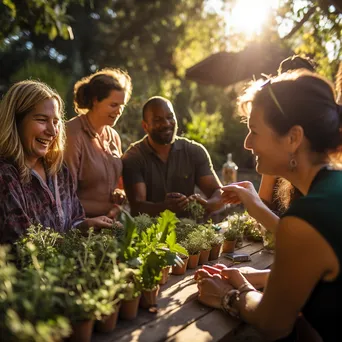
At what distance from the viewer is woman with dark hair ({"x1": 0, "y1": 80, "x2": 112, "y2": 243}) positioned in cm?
227

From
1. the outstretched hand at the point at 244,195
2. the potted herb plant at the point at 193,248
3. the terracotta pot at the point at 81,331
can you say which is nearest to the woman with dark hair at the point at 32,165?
the potted herb plant at the point at 193,248

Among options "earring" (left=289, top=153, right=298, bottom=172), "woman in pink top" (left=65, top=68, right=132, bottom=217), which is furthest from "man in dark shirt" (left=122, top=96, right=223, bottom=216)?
"earring" (left=289, top=153, right=298, bottom=172)

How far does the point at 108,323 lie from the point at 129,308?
12 cm

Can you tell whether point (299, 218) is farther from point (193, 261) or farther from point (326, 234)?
point (193, 261)

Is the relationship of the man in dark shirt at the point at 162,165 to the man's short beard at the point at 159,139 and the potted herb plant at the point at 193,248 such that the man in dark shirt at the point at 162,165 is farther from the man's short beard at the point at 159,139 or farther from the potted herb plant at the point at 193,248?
the potted herb plant at the point at 193,248

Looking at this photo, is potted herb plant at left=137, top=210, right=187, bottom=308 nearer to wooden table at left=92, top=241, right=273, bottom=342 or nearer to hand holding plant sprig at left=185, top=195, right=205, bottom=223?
wooden table at left=92, top=241, right=273, bottom=342

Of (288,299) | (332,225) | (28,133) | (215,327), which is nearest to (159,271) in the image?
(215,327)

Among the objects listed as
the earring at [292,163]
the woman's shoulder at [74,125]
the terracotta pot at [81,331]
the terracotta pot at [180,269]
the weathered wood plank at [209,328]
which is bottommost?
the weathered wood plank at [209,328]

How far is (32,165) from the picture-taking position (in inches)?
99.8

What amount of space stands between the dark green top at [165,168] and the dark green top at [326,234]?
259 centimetres

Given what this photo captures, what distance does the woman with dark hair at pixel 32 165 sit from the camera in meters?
2.27

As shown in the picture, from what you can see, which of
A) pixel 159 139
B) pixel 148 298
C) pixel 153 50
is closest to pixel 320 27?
pixel 159 139

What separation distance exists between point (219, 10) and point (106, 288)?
20.1 metres

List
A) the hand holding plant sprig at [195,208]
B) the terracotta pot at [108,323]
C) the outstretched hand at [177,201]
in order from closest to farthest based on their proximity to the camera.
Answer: the terracotta pot at [108,323], the hand holding plant sprig at [195,208], the outstretched hand at [177,201]
